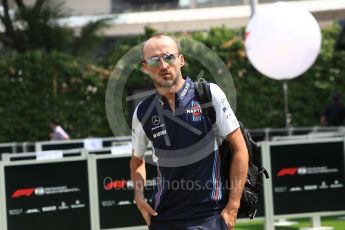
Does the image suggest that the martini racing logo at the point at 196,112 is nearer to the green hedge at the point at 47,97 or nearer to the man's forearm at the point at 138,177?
the man's forearm at the point at 138,177

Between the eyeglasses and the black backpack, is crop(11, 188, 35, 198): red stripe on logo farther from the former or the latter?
the eyeglasses

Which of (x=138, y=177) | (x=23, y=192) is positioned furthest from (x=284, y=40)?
(x=138, y=177)

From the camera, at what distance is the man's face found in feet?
14.8

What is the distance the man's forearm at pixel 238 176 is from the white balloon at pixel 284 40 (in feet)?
31.3

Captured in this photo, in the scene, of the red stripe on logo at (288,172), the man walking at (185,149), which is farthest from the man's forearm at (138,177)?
the red stripe on logo at (288,172)

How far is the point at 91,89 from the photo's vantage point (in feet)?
79.5

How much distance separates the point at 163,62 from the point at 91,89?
19.8 metres

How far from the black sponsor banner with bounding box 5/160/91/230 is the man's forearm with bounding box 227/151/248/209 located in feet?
19.2

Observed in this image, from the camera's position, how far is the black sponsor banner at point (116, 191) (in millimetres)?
10430

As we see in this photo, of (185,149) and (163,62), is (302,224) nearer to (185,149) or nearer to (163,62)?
(185,149)

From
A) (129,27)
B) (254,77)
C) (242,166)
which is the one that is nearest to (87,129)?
(254,77)

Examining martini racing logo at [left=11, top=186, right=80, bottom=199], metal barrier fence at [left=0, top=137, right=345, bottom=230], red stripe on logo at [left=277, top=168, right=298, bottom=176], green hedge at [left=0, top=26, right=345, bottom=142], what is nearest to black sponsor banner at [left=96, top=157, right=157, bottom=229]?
metal barrier fence at [left=0, top=137, right=345, bottom=230]

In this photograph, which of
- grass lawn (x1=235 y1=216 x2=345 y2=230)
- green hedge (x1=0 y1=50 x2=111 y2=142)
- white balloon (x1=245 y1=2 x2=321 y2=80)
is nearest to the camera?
grass lawn (x1=235 y1=216 x2=345 y2=230)

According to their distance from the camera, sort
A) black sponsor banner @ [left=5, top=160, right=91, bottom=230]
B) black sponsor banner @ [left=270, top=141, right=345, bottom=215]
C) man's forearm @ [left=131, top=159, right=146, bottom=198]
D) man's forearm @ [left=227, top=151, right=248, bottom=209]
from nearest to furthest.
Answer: man's forearm @ [left=227, top=151, right=248, bottom=209]
man's forearm @ [left=131, top=159, right=146, bottom=198]
black sponsor banner @ [left=5, top=160, right=91, bottom=230]
black sponsor banner @ [left=270, top=141, right=345, bottom=215]
